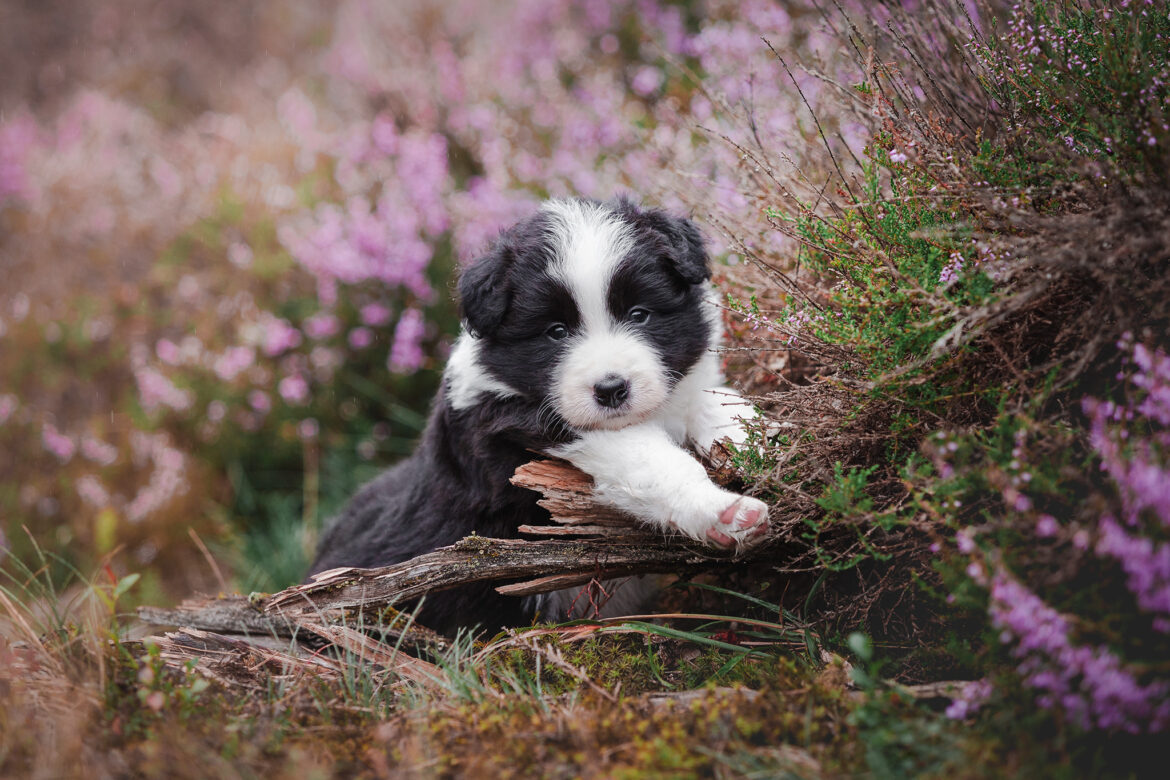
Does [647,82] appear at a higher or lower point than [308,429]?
higher

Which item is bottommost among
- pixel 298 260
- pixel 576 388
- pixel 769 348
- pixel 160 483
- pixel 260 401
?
pixel 160 483

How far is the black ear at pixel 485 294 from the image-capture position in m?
2.89

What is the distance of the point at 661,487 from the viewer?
8.42 feet

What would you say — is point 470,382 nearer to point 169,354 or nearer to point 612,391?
point 612,391

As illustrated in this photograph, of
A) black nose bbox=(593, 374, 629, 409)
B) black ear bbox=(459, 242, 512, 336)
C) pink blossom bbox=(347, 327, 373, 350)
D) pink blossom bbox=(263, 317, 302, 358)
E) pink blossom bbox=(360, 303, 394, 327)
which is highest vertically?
black ear bbox=(459, 242, 512, 336)

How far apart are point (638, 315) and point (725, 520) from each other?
2.85ft

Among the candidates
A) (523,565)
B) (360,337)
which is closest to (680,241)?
(523,565)

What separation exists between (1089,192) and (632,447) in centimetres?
150

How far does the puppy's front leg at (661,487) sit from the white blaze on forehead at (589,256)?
1.38 ft

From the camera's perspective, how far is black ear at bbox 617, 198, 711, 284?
2.93m

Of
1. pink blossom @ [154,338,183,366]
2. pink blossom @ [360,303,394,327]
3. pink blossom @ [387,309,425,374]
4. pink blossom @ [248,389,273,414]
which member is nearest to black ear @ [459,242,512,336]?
pink blossom @ [387,309,425,374]

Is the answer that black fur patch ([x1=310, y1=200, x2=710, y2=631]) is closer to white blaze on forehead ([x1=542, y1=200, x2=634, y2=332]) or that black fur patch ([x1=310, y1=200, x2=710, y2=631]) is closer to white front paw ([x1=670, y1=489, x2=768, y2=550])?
white blaze on forehead ([x1=542, y1=200, x2=634, y2=332])

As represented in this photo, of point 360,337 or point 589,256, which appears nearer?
point 589,256

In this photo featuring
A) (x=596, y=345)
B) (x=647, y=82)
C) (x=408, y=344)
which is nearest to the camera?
(x=596, y=345)
